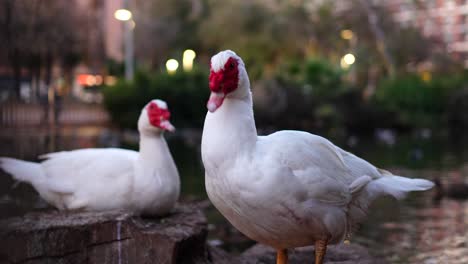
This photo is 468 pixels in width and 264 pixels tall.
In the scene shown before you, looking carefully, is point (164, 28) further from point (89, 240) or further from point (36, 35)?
point (89, 240)

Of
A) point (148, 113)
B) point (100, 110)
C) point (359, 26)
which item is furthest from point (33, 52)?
point (359, 26)

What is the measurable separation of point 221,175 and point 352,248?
268 cm

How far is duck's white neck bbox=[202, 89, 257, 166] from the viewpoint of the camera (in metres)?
4.06

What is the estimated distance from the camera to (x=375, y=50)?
58.4m

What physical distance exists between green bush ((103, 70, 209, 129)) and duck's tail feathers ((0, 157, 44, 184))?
72.9ft

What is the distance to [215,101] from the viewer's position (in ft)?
13.0

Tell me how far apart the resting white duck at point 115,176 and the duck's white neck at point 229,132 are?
2117mm

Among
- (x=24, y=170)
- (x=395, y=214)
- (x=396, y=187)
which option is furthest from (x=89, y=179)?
(x=395, y=214)

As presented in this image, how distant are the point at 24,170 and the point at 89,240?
1691 mm

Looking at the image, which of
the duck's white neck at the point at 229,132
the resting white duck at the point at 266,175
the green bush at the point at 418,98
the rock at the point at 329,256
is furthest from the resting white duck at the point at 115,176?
the green bush at the point at 418,98

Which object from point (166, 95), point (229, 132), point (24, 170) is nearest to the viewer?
point (229, 132)

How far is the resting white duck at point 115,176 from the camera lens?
6.15 meters

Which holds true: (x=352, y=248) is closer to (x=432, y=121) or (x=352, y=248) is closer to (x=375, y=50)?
(x=432, y=121)

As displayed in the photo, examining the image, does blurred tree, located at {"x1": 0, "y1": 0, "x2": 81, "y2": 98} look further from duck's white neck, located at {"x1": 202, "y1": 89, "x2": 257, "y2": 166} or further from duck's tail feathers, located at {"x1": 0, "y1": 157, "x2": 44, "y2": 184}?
duck's white neck, located at {"x1": 202, "y1": 89, "x2": 257, "y2": 166}
